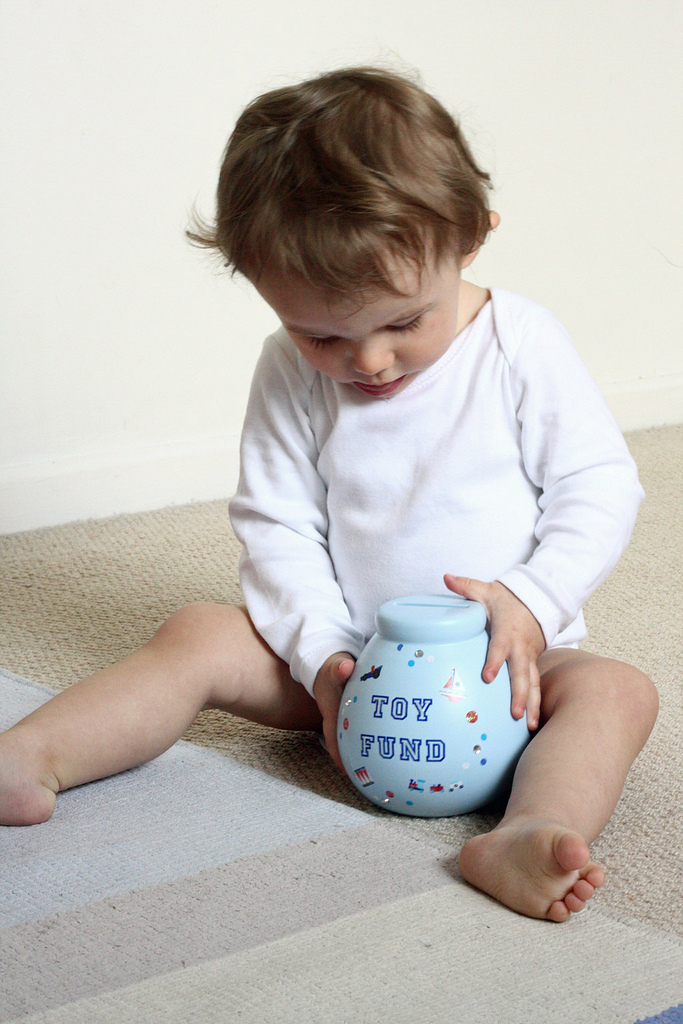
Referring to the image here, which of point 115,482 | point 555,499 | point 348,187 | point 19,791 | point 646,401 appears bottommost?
point 646,401

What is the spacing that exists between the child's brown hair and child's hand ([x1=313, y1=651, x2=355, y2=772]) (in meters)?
0.27

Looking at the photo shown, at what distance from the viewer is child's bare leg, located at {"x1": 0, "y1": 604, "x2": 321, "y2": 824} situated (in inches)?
29.4

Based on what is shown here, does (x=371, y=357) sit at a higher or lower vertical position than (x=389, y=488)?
higher

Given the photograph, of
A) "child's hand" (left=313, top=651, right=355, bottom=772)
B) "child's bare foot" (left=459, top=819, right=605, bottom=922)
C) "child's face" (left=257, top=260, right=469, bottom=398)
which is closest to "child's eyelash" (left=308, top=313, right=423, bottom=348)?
"child's face" (left=257, top=260, right=469, bottom=398)

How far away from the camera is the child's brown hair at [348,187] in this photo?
2.21ft

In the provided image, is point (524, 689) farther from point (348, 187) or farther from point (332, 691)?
point (348, 187)

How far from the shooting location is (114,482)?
1568mm

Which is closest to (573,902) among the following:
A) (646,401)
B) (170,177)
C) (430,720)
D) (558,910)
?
(558,910)

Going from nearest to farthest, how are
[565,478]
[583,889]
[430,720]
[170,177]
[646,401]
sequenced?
1. [583,889]
2. [430,720]
3. [565,478]
4. [170,177]
5. [646,401]

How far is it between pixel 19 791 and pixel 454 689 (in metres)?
0.30

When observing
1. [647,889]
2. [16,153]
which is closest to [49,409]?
[16,153]

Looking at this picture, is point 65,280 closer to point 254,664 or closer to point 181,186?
point 181,186

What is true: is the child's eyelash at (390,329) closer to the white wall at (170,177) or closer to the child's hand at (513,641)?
the child's hand at (513,641)

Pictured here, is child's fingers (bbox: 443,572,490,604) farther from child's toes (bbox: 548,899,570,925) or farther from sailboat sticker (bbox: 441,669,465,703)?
child's toes (bbox: 548,899,570,925)
